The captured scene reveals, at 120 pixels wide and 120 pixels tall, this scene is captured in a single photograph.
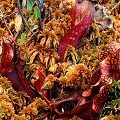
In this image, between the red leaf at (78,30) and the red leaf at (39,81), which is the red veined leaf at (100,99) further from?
the red leaf at (78,30)

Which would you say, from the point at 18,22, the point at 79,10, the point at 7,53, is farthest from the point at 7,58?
the point at 79,10

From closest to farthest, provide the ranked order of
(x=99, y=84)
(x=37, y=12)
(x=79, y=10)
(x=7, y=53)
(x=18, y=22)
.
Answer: (x=99, y=84), (x=7, y=53), (x=37, y=12), (x=79, y=10), (x=18, y=22)

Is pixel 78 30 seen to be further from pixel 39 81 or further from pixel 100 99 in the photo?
pixel 100 99

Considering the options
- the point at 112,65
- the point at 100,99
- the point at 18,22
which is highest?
the point at 18,22

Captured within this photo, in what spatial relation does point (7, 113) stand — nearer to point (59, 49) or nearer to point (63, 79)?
point (63, 79)

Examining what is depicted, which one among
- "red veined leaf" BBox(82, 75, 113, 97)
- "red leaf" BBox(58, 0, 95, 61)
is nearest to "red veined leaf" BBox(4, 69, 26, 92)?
"red leaf" BBox(58, 0, 95, 61)

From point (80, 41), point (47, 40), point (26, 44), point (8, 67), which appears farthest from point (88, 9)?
point (8, 67)

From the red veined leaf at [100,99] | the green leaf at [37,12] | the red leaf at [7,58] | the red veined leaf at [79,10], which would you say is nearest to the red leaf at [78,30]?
the red veined leaf at [79,10]
